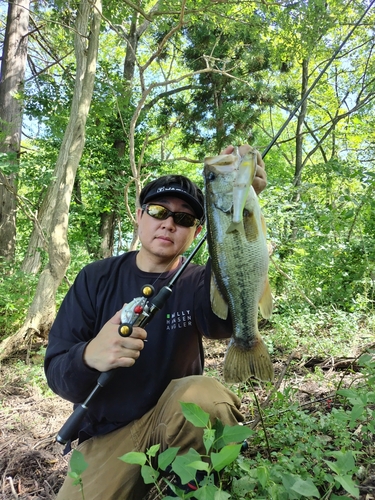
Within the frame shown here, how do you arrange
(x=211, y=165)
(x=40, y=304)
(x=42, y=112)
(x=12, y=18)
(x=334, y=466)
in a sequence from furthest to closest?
1. (x=12, y=18)
2. (x=42, y=112)
3. (x=40, y=304)
4. (x=211, y=165)
5. (x=334, y=466)

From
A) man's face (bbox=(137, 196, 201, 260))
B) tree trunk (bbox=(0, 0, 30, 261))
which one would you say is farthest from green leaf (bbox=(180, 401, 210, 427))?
tree trunk (bbox=(0, 0, 30, 261))

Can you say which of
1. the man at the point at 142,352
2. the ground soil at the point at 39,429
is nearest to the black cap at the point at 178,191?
the man at the point at 142,352

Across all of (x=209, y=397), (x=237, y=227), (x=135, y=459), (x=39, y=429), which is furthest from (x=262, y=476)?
(x=39, y=429)

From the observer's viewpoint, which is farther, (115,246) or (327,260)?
(115,246)

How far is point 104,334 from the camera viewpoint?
6.34 feet

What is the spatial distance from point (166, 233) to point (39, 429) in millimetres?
2884

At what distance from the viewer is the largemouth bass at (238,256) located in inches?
71.8

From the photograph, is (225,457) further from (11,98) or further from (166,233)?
(11,98)

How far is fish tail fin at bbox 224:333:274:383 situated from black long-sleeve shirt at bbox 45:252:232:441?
0.25 meters

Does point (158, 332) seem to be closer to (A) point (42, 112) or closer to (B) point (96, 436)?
(B) point (96, 436)

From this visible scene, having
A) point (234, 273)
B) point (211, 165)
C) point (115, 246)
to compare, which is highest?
point (115, 246)

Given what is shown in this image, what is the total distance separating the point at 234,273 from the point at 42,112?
8651 mm

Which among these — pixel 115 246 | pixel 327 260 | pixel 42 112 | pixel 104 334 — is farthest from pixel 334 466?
pixel 115 246

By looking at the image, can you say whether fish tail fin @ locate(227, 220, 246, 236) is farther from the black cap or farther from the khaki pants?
the khaki pants
